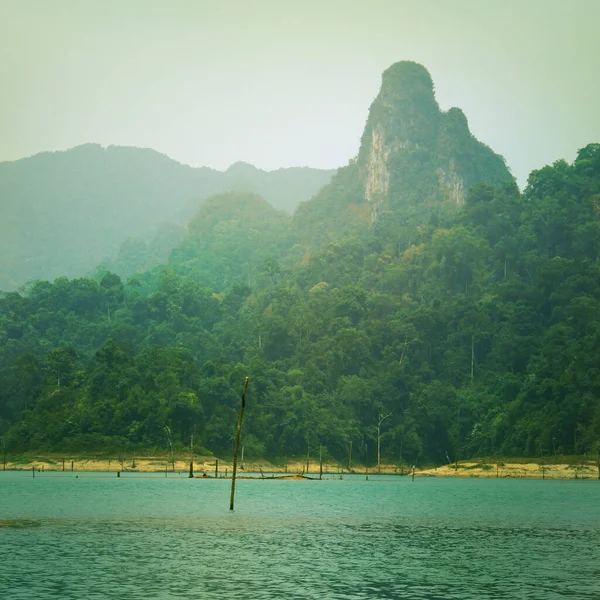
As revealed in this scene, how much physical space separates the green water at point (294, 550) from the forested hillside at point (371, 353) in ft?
220

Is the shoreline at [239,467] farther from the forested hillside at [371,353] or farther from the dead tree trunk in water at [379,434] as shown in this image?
the dead tree trunk in water at [379,434]

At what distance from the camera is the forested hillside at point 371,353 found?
139 m

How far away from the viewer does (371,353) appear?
173m

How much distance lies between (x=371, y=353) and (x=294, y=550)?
5300 inches

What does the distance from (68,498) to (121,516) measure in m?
19.1

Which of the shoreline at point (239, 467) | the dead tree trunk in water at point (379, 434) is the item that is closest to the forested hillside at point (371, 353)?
the dead tree trunk in water at point (379, 434)

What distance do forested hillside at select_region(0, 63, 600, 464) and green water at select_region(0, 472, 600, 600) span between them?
2640 inches

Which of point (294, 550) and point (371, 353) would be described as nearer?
point (294, 550)

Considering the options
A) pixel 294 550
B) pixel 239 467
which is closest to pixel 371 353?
pixel 239 467

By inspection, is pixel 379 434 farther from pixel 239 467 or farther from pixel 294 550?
pixel 294 550

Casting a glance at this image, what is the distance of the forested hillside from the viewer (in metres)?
139

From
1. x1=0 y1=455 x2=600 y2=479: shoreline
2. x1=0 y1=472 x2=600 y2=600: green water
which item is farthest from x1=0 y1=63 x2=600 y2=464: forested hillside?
x1=0 y1=472 x2=600 y2=600: green water

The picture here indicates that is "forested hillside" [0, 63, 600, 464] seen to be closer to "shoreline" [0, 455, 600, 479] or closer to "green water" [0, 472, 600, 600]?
"shoreline" [0, 455, 600, 479]

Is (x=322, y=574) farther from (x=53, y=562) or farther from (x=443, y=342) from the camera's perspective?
(x=443, y=342)
